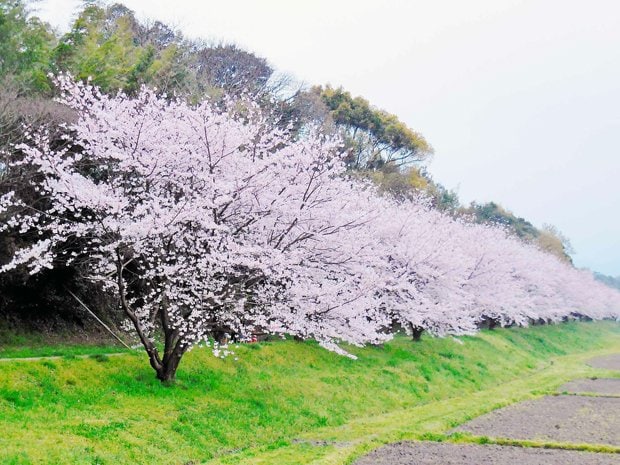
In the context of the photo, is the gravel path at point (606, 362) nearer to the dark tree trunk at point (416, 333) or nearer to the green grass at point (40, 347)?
the dark tree trunk at point (416, 333)

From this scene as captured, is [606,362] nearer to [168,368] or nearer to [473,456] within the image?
[473,456]

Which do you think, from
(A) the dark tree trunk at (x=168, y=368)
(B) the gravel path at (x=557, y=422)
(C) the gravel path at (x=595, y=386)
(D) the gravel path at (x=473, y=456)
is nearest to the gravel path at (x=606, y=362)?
(C) the gravel path at (x=595, y=386)

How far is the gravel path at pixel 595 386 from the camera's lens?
27128 millimetres

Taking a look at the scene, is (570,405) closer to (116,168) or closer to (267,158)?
(267,158)

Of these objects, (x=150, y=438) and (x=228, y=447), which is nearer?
(x=150, y=438)

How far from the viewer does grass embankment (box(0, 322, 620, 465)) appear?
12.3 metres

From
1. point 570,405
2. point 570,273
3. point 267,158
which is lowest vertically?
point 570,405

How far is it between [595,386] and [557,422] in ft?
38.9

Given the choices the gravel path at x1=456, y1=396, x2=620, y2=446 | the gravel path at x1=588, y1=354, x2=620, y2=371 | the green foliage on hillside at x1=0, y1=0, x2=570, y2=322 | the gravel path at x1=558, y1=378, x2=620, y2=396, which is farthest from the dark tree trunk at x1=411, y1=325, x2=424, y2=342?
the gravel path at x1=588, y1=354, x2=620, y2=371

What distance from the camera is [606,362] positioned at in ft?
145

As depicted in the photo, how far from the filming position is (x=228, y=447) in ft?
47.4

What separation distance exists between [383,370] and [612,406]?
8676 mm

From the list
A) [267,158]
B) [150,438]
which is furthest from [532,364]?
[150,438]

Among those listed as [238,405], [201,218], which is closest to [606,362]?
[238,405]
